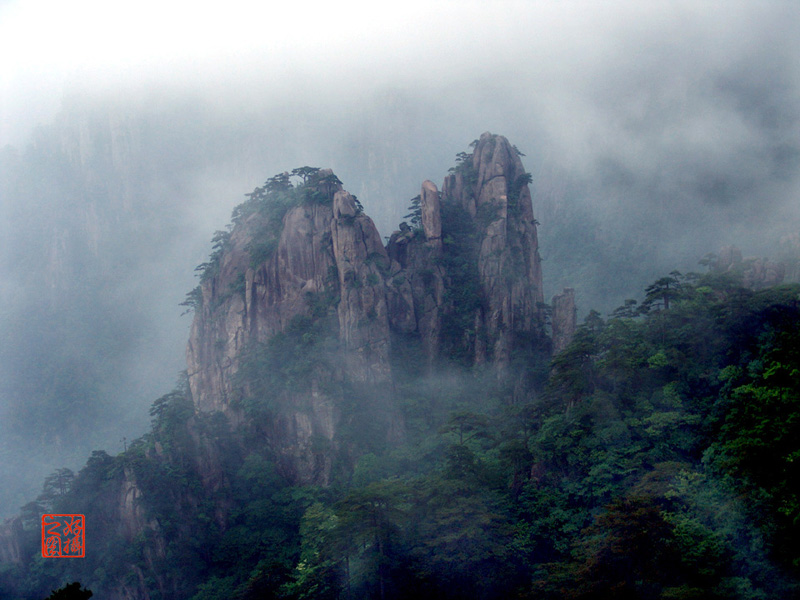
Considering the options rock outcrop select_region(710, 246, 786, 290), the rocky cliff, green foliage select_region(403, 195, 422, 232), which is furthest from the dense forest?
green foliage select_region(403, 195, 422, 232)

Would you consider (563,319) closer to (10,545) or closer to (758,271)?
(758,271)

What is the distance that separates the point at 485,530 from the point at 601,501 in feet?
19.7

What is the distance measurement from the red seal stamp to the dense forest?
63cm

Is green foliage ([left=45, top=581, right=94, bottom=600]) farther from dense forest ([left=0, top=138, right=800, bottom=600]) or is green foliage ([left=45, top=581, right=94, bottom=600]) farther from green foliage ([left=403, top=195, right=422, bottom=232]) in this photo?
green foliage ([left=403, top=195, right=422, bottom=232])

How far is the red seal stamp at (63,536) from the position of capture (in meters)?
37.5

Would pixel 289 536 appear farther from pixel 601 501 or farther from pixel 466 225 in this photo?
pixel 466 225

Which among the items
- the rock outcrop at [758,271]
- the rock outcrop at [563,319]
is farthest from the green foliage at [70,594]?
the rock outcrop at [758,271]

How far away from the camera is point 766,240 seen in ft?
189

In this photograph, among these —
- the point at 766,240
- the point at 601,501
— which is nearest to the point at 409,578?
the point at 601,501

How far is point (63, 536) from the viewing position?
38094mm

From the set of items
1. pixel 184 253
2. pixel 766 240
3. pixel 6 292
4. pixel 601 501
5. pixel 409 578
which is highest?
pixel 184 253

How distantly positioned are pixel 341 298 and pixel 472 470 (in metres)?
18.6

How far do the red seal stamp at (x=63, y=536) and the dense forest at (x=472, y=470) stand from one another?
24.9 inches

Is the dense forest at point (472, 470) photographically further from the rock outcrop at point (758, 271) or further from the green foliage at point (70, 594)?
the green foliage at point (70, 594)
